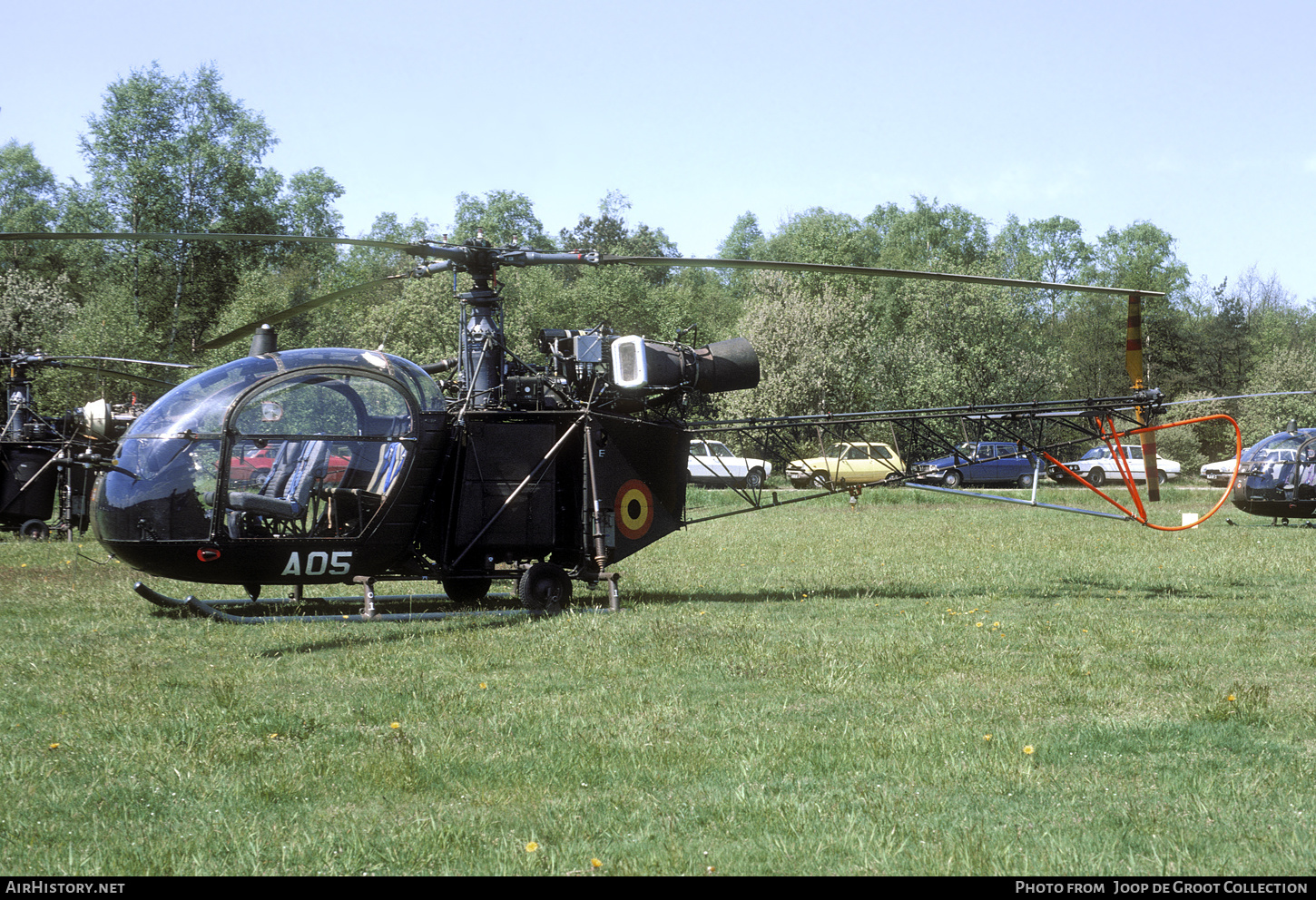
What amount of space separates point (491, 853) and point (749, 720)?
2368 mm

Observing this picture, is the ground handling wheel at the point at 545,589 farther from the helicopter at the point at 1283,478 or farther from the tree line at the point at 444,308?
the tree line at the point at 444,308

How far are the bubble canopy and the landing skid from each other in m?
0.76

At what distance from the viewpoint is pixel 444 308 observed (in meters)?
49.4

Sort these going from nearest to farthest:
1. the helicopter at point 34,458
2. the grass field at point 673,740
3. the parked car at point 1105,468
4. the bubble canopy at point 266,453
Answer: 1. the grass field at point 673,740
2. the bubble canopy at point 266,453
3. the helicopter at point 34,458
4. the parked car at point 1105,468

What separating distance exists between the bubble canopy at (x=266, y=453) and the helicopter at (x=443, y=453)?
0.02 metres

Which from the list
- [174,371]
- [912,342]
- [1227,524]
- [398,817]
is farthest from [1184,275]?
[398,817]

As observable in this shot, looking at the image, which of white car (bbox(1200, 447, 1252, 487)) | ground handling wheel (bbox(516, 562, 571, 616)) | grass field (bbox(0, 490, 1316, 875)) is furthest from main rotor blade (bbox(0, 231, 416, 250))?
white car (bbox(1200, 447, 1252, 487))

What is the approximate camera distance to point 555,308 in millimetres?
59719

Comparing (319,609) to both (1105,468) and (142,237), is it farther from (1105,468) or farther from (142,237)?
(1105,468)

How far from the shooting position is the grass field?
4.09 meters

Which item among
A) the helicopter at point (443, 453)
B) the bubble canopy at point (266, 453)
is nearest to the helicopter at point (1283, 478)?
the helicopter at point (443, 453)

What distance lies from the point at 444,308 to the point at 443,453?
40446 millimetres

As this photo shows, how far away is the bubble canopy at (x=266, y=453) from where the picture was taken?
8812 mm

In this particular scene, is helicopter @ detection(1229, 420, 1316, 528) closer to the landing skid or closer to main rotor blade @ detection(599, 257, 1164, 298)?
main rotor blade @ detection(599, 257, 1164, 298)
